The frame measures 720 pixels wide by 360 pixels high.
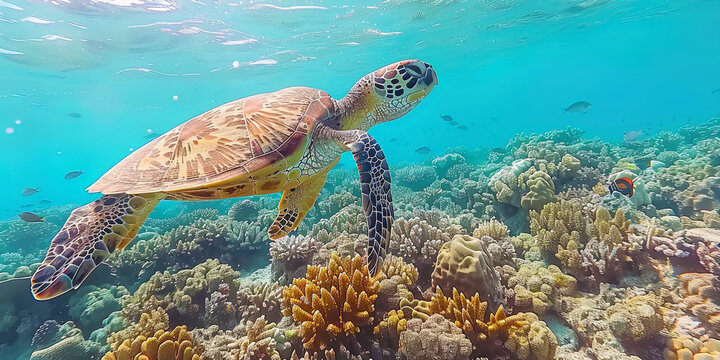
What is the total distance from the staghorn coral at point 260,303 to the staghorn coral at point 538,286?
274 centimetres

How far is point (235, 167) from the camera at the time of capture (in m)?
2.44

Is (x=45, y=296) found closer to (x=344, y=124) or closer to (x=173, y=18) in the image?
(x=344, y=124)

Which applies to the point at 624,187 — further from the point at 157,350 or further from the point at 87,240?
the point at 87,240

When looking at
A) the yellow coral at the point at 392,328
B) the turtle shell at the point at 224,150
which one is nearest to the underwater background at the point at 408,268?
the yellow coral at the point at 392,328

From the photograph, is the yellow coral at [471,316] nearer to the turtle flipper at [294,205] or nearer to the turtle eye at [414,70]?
the turtle flipper at [294,205]

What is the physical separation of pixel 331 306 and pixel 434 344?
922 millimetres

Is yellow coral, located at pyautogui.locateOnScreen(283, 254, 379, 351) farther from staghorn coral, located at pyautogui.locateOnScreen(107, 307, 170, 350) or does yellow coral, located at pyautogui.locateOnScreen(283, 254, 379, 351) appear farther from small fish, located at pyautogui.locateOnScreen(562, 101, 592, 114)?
small fish, located at pyautogui.locateOnScreen(562, 101, 592, 114)

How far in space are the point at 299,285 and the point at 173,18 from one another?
1571cm

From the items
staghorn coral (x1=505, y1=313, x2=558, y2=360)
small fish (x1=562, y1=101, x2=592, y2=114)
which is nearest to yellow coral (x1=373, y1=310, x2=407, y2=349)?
staghorn coral (x1=505, y1=313, x2=558, y2=360)

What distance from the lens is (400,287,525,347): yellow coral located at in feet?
7.85

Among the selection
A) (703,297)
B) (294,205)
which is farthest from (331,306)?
(703,297)

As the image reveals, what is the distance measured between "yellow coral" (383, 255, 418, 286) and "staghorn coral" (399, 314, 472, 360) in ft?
2.60

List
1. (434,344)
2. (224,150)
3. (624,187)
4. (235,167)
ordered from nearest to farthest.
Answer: (434,344) < (235,167) < (224,150) < (624,187)

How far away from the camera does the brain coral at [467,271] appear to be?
278cm
